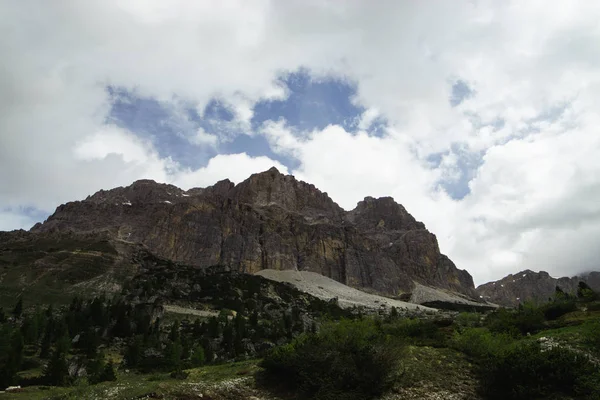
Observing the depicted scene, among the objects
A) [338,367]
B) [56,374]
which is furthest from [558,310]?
[56,374]

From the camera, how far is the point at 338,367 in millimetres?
26812

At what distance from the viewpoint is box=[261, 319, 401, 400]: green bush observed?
25516 millimetres

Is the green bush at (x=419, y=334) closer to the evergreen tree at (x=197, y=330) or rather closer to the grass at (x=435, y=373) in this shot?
the grass at (x=435, y=373)

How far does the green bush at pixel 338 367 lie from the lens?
25.5m

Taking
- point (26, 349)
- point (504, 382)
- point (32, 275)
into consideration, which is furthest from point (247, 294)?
point (504, 382)

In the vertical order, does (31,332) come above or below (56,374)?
above

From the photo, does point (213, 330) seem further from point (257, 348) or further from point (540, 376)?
point (540, 376)

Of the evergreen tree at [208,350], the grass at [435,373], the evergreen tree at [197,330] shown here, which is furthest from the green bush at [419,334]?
the evergreen tree at [197,330]

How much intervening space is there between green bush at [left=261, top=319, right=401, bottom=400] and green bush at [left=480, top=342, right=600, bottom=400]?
6001 millimetres

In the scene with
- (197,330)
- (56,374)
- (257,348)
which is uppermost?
(197,330)

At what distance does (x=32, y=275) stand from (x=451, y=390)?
134522 millimetres

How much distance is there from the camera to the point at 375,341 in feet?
99.7

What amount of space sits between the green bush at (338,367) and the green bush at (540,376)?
6001 mm

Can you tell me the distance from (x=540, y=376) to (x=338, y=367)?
37.2ft
